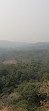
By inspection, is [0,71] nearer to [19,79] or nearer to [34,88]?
[19,79]

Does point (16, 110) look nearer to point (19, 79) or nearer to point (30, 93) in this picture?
point (30, 93)

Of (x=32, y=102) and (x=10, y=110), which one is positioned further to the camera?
(x=32, y=102)

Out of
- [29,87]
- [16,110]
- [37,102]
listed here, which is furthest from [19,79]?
[16,110]

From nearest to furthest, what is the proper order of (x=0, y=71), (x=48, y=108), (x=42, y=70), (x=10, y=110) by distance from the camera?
(x=48, y=108) → (x=10, y=110) → (x=0, y=71) → (x=42, y=70)

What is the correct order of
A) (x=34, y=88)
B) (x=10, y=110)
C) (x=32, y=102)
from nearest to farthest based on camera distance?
1. (x=10, y=110)
2. (x=32, y=102)
3. (x=34, y=88)

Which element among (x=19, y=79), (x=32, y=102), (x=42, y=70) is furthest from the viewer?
(x=42, y=70)

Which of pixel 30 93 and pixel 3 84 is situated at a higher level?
pixel 30 93

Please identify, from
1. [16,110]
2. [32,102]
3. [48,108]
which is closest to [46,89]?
[48,108]

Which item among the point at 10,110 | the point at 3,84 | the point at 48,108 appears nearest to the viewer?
the point at 48,108

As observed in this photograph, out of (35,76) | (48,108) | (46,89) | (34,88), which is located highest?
(46,89)
